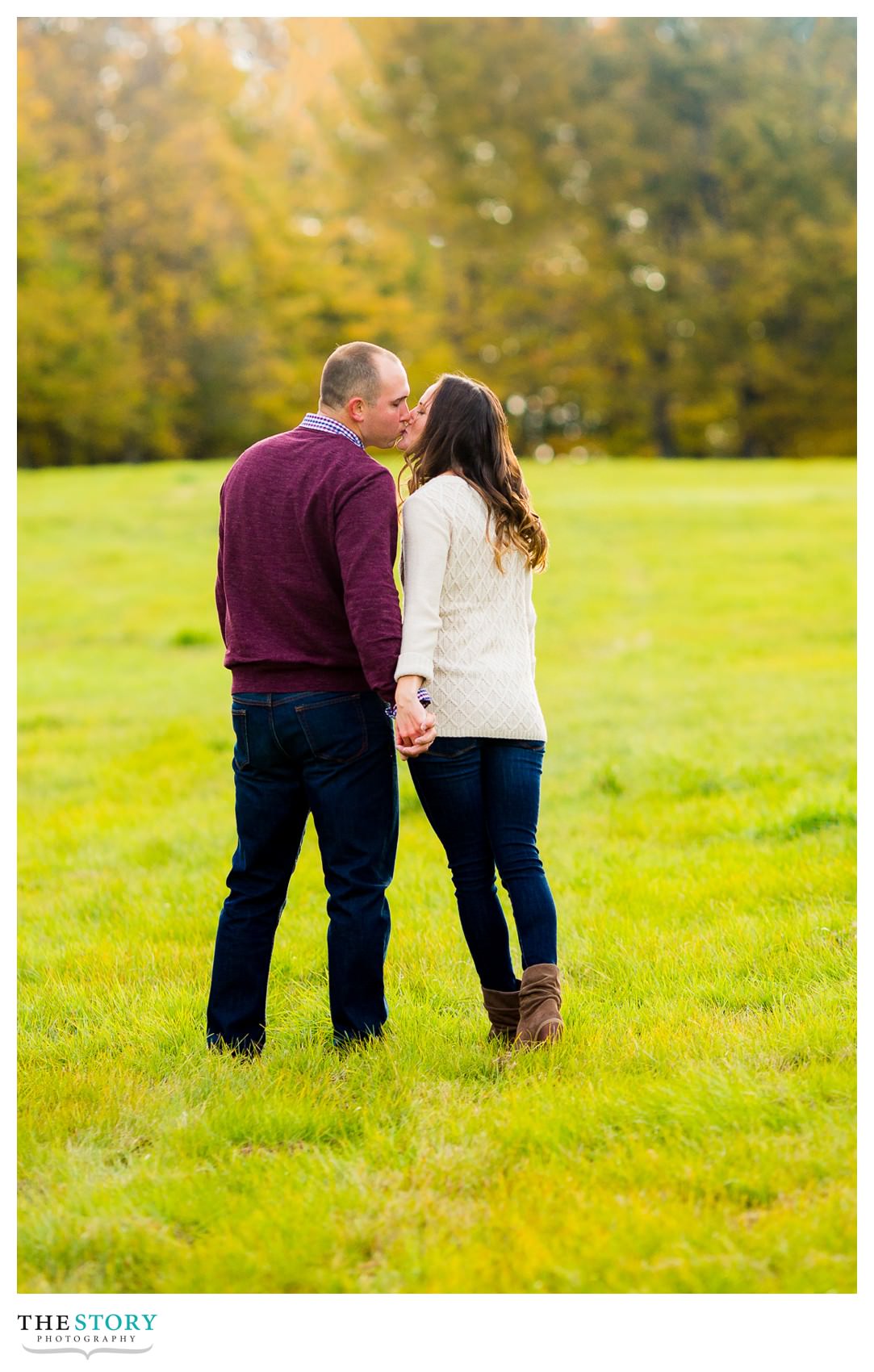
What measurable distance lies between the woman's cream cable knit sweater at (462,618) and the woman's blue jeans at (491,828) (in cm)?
8

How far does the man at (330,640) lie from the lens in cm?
363

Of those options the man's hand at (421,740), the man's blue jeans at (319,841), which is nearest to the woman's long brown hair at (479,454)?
the man's hand at (421,740)

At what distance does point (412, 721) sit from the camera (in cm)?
356

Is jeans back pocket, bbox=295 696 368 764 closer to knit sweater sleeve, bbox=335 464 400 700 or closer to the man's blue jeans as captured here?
the man's blue jeans

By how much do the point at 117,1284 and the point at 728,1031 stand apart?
191 centimetres

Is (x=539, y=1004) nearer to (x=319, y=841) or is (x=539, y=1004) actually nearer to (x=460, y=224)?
(x=319, y=841)

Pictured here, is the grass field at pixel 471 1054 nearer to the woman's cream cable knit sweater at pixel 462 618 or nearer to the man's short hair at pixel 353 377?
the woman's cream cable knit sweater at pixel 462 618

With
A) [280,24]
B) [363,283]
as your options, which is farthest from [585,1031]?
[280,24]

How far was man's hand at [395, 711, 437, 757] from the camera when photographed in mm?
3576

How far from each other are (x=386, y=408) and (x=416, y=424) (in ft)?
0.40

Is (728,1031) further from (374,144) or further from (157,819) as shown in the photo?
(374,144)
